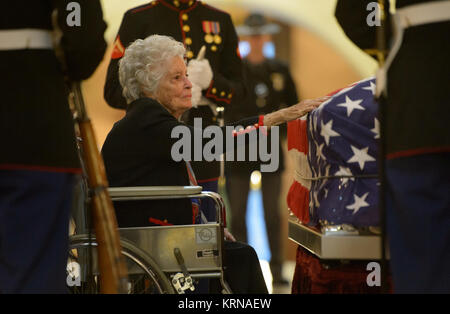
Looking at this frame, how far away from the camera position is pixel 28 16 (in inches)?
81.4

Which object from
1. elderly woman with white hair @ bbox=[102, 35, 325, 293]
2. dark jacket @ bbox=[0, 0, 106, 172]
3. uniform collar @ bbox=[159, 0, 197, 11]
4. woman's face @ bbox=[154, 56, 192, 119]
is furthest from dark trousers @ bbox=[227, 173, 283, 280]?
dark jacket @ bbox=[0, 0, 106, 172]

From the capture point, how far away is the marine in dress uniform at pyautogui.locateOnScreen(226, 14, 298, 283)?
17.4ft

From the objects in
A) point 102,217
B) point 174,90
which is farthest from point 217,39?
point 102,217

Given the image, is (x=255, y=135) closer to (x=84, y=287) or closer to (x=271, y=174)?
(x=84, y=287)

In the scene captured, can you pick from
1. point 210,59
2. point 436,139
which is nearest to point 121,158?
point 210,59

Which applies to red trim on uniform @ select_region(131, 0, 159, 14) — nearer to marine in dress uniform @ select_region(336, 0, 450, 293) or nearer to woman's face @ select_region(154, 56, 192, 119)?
woman's face @ select_region(154, 56, 192, 119)

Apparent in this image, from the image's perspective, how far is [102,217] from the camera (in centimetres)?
218

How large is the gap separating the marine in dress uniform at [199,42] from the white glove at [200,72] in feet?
0.15

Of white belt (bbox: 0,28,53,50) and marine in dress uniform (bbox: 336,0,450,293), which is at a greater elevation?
white belt (bbox: 0,28,53,50)

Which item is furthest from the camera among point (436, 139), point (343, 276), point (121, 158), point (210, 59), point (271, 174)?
point (271, 174)

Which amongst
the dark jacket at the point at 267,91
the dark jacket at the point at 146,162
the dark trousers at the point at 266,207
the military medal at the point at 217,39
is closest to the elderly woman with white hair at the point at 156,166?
the dark jacket at the point at 146,162

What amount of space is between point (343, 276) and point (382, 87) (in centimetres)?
81

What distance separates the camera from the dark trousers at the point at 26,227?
2047 mm

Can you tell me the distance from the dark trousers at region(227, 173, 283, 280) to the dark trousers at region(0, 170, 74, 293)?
10.6 feet
